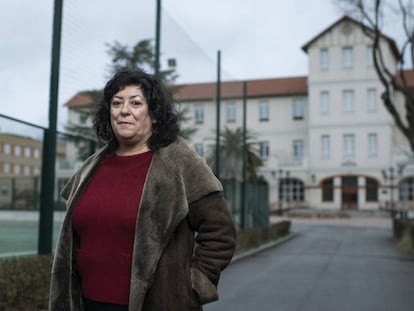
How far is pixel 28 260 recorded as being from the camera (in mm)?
5586

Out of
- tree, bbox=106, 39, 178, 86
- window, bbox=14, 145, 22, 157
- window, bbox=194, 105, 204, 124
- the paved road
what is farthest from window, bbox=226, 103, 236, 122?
window, bbox=14, 145, 22, 157

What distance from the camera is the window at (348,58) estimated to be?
5088 centimetres

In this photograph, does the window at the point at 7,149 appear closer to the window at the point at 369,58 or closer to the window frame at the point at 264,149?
the window frame at the point at 264,149

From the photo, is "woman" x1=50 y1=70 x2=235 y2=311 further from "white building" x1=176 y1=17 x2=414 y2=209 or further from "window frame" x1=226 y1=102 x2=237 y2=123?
"white building" x1=176 y1=17 x2=414 y2=209

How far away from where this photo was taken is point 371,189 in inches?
1973

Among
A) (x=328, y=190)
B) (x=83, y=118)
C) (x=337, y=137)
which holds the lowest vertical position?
(x=328, y=190)

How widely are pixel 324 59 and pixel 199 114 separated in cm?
3838

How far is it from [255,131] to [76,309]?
5143 centimetres

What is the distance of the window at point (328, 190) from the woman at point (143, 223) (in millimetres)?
50073

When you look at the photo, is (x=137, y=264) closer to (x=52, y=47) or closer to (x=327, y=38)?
(x=52, y=47)

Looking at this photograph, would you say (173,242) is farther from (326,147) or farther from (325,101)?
(325,101)

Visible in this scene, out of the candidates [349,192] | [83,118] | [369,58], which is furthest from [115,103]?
[369,58]

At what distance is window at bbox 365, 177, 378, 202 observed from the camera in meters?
49.9

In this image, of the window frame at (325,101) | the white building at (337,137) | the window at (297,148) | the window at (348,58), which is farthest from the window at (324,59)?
the window at (297,148)
